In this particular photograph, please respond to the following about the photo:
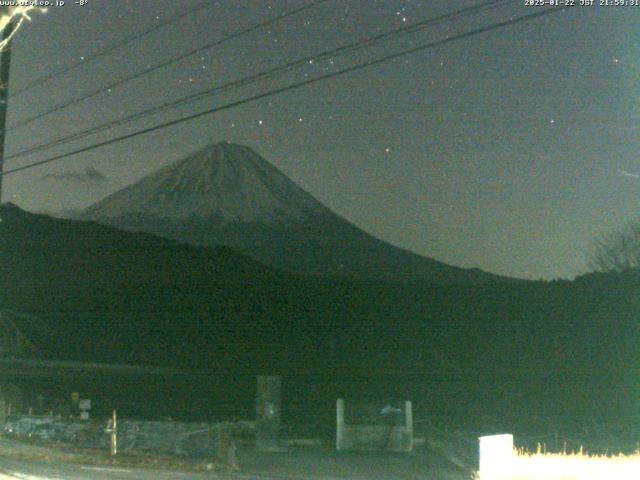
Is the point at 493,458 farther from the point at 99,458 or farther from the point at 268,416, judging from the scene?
the point at 268,416

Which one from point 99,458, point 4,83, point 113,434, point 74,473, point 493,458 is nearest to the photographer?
point 493,458

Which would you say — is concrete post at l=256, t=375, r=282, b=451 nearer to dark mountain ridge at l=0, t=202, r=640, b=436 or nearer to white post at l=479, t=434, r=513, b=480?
white post at l=479, t=434, r=513, b=480

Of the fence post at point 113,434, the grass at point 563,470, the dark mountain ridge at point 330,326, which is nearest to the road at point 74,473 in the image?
the fence post at point 113,434

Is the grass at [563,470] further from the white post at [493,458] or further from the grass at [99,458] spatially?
the grass at [99,458]

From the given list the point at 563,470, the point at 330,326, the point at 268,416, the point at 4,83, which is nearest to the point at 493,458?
the point at 563,470

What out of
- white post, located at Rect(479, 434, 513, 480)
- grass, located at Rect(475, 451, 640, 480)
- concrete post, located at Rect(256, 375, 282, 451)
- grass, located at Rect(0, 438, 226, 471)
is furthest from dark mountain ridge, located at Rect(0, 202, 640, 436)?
white post, located at Rect(479, 434, 513, 480)

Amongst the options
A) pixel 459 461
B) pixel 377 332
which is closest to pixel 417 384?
pixel 377 332
